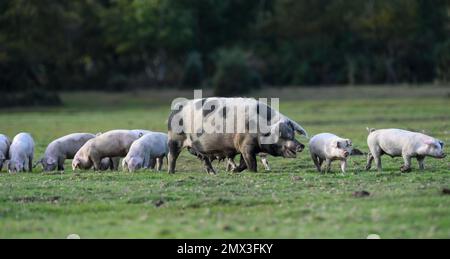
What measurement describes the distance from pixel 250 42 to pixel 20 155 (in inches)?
Result: 2306

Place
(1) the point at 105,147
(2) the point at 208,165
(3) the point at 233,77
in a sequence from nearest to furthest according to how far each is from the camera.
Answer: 1. (2) the point at 208,165
2. (1) the point at 105,147
3. (3) the point at 233,77

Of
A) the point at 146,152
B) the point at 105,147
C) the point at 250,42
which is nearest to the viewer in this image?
the point at 146,152

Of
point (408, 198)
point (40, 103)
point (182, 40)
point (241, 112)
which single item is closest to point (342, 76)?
point (182, 40)

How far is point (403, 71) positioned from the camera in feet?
248

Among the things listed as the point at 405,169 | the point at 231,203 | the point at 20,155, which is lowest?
the point at 231,203

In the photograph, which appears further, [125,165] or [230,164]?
[230,164]

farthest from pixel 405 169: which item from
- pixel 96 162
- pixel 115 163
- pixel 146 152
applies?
pixel 115 163

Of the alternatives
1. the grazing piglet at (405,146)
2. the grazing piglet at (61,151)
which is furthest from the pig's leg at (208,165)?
the grazing piglet at (61,151)

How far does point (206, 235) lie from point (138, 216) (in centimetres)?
196

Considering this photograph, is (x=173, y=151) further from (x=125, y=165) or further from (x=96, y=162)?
(x=96, y=162)

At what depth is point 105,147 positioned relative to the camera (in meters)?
21.1

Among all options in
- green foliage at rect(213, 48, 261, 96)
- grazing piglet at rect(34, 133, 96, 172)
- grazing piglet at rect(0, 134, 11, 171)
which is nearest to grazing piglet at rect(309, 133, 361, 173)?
grazing piglet at rect(34, 133, 96, 172)
